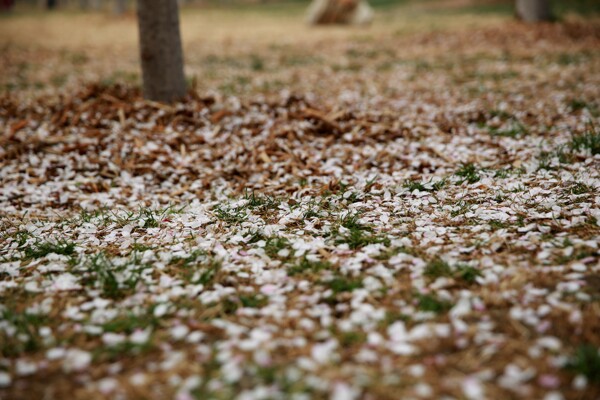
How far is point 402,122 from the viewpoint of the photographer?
8.23 metres

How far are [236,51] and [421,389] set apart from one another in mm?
16787

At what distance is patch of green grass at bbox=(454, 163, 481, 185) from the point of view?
577 centimetres

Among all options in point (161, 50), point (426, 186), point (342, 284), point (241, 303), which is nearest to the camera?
point (241, 303)

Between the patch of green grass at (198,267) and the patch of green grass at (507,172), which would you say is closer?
the patch of green grass at (198,267)

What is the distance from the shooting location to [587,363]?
2.71 metres

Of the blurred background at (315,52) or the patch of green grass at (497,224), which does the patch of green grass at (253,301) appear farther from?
the blurred background at (315,52)

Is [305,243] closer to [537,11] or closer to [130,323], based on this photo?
Result: [130,323]

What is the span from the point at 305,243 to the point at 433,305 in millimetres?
1449

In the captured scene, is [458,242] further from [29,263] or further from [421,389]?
[29,263]

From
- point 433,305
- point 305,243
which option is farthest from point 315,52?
point 433,305

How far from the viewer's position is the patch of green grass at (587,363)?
2.65m

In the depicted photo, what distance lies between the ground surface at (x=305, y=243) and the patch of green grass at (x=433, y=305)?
0.6 inches

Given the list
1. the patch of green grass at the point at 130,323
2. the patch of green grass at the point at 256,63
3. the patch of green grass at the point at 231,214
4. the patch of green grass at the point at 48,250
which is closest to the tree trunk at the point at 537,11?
the patch of green grass at the point at 256,63

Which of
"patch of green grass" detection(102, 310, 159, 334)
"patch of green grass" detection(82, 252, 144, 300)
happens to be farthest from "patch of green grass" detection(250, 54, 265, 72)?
"patch of green grass" detection(102, 310, 159, 334)
